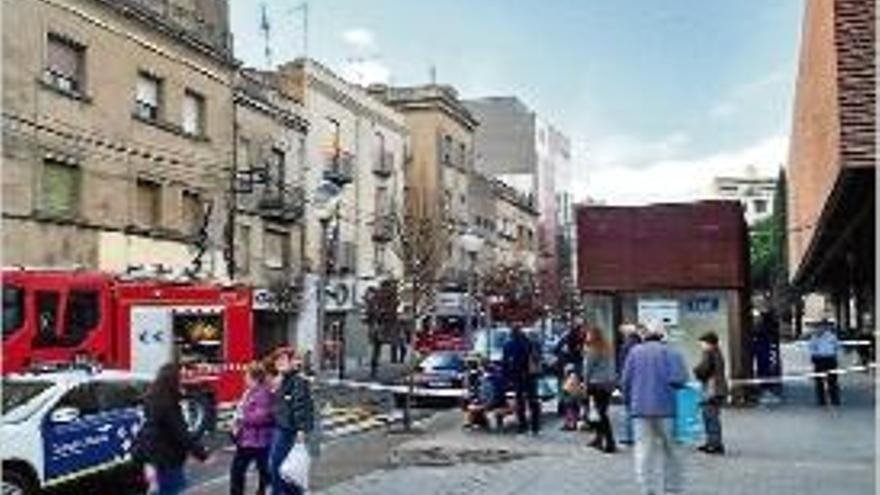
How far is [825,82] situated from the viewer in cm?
2009

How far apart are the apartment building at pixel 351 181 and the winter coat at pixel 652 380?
32.7m

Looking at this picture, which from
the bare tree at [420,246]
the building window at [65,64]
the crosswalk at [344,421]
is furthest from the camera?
the bare tree at [420,246]

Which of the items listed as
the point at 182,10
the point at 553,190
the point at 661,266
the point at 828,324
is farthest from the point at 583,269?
the point at 553,190

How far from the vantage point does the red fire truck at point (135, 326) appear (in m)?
22.1

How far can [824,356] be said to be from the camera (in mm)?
25391

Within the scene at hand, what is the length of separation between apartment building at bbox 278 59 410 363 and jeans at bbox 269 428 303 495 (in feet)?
109

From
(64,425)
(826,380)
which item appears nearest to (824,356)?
(826,380)

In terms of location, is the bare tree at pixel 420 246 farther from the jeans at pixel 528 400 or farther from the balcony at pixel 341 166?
the jeans at pixel 528 400

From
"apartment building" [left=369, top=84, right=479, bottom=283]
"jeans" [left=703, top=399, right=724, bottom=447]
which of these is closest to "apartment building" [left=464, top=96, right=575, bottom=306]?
"apartment building" [left=369, top=84, right=479, bottom=283]

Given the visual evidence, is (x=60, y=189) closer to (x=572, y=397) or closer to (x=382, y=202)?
(x=572, y=397)

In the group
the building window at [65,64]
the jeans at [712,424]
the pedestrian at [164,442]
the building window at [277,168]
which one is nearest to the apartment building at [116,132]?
the building window at [65,64]

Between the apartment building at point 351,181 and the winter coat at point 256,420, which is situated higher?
the apartment building at point 351,181

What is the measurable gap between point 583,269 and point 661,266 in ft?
4.92

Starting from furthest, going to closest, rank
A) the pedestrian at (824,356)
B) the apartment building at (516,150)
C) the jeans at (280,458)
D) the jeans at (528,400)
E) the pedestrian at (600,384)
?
1. the apartment building at (516,150)
2. the pedestrian at (824,356)
3. the jeans at (528,400)
4. the pedestrian at (600,384)
5. the jeans at (280,458)
